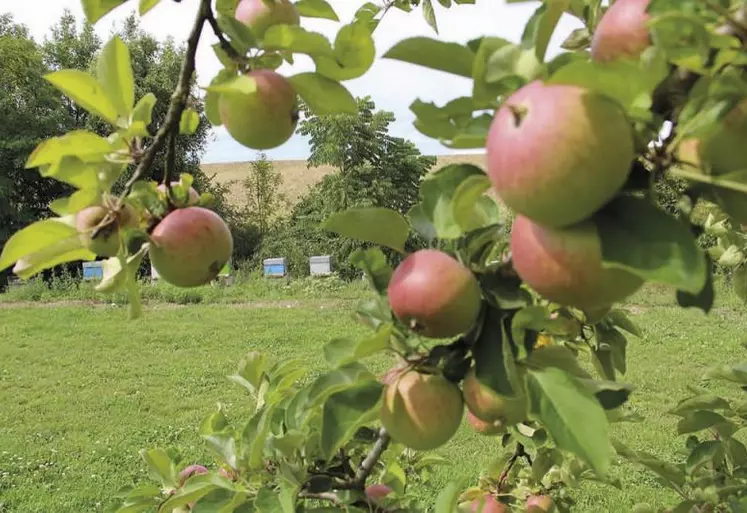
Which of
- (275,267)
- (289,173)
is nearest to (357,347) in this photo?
(275,267)

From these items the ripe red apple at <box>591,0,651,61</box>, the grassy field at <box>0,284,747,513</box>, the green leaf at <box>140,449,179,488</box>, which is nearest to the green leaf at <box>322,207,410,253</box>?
the ripe red apple at <box>591,0,651,61</box>

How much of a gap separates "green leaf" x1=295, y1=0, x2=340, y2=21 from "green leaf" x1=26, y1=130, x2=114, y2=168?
0.89ft

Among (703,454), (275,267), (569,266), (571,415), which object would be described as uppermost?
(569,266)

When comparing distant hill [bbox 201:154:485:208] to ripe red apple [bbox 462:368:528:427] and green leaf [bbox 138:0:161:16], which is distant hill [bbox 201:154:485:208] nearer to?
green leaf [bbox 138:0:161:16]

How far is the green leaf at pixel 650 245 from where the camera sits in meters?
0.39

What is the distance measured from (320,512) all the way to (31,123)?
44.7ft

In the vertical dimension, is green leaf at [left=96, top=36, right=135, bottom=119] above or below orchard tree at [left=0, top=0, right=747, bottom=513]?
above

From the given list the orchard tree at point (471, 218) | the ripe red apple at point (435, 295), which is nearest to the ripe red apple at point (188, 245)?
the orchard tree at point (471, 218)

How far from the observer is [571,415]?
0.49m

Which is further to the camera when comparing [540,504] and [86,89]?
[540,504]

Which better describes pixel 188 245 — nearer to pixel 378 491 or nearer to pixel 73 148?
pixel 73 148

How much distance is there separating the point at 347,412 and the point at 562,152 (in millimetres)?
368

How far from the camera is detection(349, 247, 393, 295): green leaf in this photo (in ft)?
2.13

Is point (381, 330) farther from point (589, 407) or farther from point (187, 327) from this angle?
point (187, 327)
